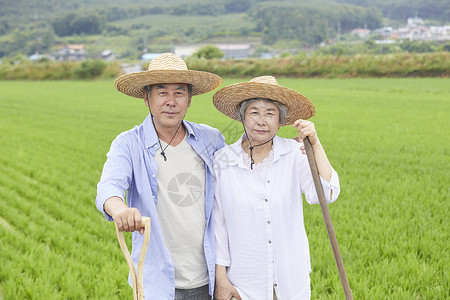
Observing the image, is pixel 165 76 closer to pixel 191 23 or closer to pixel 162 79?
pixel 162 79

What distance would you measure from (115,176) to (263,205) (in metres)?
0.60

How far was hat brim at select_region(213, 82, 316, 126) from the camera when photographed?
1.95 m

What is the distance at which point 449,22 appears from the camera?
116625 mm

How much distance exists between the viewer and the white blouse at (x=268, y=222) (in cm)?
193

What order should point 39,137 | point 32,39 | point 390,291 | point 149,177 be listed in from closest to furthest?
point 149,177, point 390,291, point 39,137, point 32,39

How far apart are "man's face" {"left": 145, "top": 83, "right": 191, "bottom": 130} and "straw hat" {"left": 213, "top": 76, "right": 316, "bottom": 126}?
0.19 metres

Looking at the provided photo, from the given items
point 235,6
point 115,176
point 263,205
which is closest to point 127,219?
point 115,176

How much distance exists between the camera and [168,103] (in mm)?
1998

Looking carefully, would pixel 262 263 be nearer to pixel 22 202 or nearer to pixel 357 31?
pixel 22 202

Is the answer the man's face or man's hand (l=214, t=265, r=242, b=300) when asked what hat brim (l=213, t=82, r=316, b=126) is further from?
man's hand (l=214, t=265, r=242, b=300)

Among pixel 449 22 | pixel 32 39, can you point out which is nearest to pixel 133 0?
pixel 32 39

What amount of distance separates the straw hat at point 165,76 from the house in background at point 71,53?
93064 mm

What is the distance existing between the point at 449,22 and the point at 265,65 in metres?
97.4

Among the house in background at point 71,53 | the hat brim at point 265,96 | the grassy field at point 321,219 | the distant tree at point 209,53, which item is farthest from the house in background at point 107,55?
the hat brim at point 265,96
